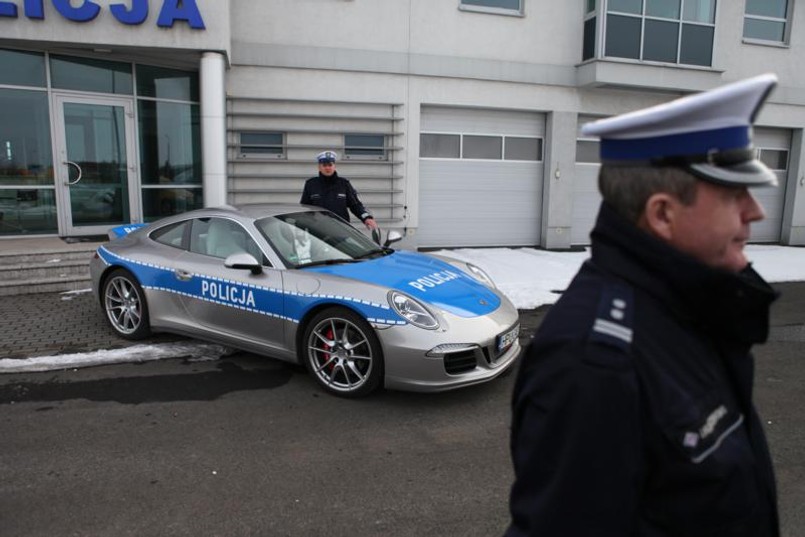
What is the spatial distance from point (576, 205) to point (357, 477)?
11.7 metres

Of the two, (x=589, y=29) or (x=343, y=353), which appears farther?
(x=589, y=29)

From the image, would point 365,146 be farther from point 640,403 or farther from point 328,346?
point 640,403

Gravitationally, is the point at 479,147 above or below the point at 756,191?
above

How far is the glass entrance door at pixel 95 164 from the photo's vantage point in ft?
34.8

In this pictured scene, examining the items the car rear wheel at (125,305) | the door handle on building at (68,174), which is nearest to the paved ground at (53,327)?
the car rear wheel at (125,305)

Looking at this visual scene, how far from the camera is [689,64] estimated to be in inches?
528

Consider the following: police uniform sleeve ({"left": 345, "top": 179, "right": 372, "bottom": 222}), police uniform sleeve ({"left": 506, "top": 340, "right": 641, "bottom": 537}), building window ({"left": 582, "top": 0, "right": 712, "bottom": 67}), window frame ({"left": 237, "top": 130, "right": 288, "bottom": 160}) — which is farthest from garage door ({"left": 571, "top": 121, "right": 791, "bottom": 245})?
police uniform sleeve ({"left": 506, "top": 340, "right": 641, "bottom": 537})

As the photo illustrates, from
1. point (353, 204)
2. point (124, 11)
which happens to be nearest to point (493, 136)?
point (353, 204)

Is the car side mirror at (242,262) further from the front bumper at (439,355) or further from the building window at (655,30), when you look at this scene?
the building window at (655,30)

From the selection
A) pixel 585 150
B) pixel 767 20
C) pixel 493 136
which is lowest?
pixel 585 150

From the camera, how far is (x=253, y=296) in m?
5.03

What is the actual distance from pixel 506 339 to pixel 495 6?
10.2 meters

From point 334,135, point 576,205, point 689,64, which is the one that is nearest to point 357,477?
point 334,135

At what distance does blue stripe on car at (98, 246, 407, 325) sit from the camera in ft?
14.7
